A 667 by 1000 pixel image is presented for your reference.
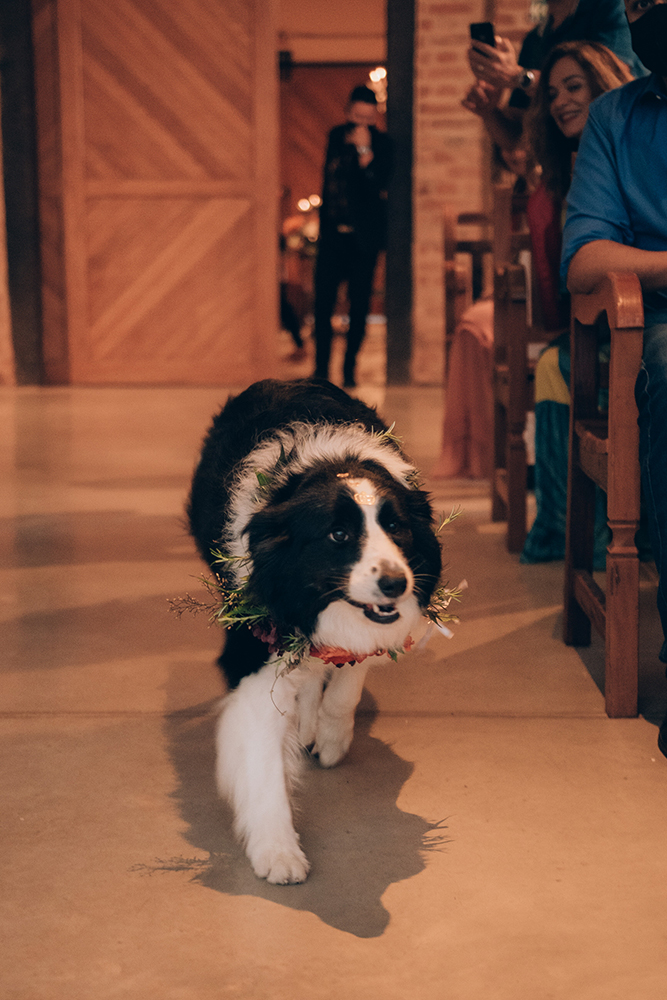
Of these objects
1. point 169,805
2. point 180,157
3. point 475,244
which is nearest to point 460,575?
point 169,805

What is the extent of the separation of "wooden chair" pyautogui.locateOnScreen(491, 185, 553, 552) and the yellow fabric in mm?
146

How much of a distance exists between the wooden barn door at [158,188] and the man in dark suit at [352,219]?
1.41ft

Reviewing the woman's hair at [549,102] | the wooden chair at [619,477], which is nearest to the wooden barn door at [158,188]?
the woman's hair at [549,102]

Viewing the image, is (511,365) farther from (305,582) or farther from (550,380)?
(305,582)

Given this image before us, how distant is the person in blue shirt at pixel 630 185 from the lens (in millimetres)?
A: 2076

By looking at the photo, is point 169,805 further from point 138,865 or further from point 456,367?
point 456,367

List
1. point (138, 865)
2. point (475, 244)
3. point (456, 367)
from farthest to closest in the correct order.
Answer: point (475, 244) → point (456, 367) → point (138, 865)

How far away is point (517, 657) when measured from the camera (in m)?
2.28

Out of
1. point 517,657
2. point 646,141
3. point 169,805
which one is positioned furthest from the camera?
point 517,657

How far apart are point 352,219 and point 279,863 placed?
17.2ft

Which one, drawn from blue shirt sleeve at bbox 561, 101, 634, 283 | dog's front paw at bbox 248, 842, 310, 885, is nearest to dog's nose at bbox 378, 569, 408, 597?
dog's front paw at bbox 248, 842, 310, 885

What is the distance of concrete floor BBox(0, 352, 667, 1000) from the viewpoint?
1239 millimetres

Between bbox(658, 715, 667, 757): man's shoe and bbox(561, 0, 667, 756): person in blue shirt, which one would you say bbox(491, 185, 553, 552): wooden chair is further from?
bbox(658, 715, 667, 757): man's shoe

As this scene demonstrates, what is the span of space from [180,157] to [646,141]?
485cm
